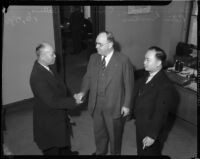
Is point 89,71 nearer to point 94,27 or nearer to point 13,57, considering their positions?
point 94,27

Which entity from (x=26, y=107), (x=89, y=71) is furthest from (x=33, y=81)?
(x=26, y=107)

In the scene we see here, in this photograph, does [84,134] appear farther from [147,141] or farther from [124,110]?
[147,141]

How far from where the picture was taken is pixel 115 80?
1381mm

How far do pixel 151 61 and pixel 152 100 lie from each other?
202 mm

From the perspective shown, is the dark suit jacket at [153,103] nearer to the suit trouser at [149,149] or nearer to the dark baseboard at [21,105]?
the suit trouser at [149,149]

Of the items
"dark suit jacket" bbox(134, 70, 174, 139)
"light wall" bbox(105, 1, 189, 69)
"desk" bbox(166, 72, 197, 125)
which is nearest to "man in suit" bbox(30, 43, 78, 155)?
"dark suit jacket" bbox(134, 70, 174, 139)

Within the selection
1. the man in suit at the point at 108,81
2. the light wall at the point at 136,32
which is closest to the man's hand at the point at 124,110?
the man in suit at the point at 108,81

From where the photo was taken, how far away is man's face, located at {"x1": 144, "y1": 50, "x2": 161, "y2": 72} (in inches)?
45.3

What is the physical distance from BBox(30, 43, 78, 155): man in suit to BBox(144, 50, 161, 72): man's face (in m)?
0.44

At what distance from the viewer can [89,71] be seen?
1.41 meters

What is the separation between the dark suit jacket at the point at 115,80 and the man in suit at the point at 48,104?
0.61ft

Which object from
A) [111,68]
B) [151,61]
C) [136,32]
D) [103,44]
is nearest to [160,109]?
[151,61]

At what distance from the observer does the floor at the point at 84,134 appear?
160cm

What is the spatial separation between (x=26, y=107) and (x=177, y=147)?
113 cm
